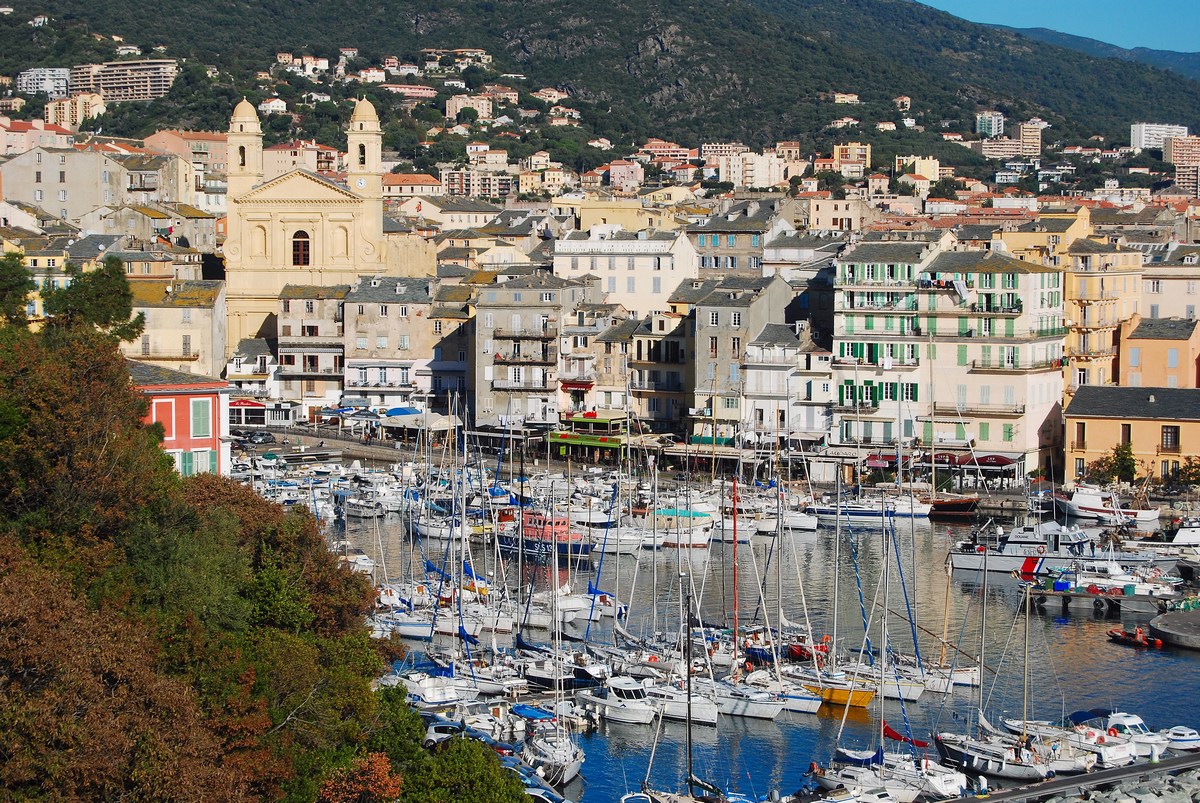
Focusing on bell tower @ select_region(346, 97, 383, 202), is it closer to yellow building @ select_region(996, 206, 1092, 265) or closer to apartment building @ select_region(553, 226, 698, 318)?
apartment building @ select_region(553, 226, 698, 318)

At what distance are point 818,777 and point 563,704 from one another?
509 cm

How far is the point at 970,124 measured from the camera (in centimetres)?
18462

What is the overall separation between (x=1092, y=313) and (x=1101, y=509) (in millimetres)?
11240

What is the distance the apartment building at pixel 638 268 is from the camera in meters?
64.5

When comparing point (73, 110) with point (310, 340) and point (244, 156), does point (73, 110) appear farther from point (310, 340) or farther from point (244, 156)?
point (310, 340)

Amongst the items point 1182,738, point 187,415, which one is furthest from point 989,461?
point 187,415

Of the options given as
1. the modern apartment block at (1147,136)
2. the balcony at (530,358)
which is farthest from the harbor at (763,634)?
the modern apartment block at (1147,136)

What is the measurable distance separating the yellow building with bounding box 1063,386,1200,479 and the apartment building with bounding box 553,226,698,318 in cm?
1614

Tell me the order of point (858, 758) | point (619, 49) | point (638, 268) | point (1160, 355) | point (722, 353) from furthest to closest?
point (619, 49) → point (638, 268) → point (1160, 355) → point (722, 353) → point (858, 758)

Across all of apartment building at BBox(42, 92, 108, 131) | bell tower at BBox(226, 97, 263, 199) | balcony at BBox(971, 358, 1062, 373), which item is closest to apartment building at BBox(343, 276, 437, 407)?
bell tower at BBox(226, 97, 263, 199)

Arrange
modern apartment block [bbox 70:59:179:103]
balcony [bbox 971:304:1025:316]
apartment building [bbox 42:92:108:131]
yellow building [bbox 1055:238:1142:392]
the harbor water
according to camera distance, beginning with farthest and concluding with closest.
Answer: modern apartment block [bbox 70:59:179:103], apartment building [bbox 42:92:108:131], yellow building [bbox 1055:238:1142:392], balcony [bbox 971:304:1025:316], the harbor water

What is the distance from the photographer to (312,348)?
64.0 m

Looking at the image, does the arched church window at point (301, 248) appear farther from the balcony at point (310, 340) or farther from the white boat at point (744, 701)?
the white boat at point (744, 701)

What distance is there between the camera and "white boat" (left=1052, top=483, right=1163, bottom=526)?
154 feet
